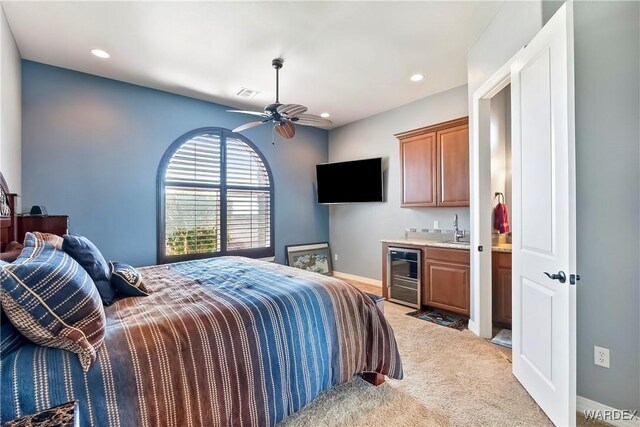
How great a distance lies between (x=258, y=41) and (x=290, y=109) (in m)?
0.73

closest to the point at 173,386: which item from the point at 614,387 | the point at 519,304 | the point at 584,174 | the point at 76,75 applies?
the point at 519,304

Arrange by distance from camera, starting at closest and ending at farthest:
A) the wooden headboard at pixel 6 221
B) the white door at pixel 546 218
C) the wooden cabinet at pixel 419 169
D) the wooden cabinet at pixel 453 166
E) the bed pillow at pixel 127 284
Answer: the white door at pixel 546 218
the bed pillow at pixel 127 284
the wooden headboard at pixel 6 221
the wooden cabinet at pixel 453 166
the wooden cabinet at pixel 419 169

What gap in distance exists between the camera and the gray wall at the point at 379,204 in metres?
4.14

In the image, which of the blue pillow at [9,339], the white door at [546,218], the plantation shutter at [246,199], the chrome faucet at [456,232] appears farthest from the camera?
the plantation shutter at [246,199]

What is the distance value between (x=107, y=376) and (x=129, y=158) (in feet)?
10.9

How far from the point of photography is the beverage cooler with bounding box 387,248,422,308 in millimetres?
3885

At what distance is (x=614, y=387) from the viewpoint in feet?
5.71

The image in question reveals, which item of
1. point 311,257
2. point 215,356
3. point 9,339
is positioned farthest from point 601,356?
point 311,257

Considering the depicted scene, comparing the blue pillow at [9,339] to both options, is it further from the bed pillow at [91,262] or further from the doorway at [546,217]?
the doorway at [546,217]

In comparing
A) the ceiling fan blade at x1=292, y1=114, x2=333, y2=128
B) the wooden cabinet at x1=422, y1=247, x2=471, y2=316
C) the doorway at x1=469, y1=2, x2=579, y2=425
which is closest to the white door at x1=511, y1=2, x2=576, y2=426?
the doorway at x1=469, y1=2, x2=579, y2=425

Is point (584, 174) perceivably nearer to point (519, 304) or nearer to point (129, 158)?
point (519, 304)

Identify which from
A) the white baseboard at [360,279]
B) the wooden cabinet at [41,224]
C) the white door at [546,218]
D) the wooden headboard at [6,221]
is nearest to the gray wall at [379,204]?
the white baseboard at [360,279]

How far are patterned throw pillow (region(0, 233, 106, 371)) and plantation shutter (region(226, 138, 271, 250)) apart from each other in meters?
3.41

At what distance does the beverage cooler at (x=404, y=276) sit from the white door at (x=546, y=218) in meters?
1.68
